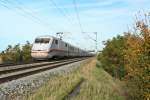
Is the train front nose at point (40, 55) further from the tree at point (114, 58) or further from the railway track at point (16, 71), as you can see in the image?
the railway track at point (16, 71)

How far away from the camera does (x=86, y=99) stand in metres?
12.2

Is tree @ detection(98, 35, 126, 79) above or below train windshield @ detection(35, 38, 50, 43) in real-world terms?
below

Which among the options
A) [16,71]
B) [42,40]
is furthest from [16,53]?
[16,71]

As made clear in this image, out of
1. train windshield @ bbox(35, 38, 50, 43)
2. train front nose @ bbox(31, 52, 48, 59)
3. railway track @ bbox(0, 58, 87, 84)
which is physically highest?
train windshield @ bbox(35, 38, 50, 43)

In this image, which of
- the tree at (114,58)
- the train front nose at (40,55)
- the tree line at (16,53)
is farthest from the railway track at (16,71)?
the tree line at (16,53)

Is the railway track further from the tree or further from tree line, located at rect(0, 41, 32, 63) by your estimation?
tree line, located at rect(0, 41, 32, 63)

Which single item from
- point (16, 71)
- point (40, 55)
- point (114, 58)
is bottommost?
point (16, 71)

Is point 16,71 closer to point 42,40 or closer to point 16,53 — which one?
point 42,40

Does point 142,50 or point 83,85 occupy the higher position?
point 142,50

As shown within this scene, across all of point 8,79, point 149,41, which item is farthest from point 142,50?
point 8,79

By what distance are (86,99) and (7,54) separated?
3897 centimetres

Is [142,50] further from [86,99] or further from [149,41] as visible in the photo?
[86,99]

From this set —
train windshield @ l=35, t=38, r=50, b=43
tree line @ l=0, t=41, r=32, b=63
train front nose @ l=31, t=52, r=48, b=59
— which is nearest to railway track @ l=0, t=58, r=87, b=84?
train front nose @ l=31, t=52, r=48, b=59

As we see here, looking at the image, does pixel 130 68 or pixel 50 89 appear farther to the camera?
pixel 130 68
